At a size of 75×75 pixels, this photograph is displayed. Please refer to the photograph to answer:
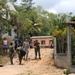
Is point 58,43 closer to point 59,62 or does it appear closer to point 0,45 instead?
point 59,62

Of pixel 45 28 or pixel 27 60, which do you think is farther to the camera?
pixel 45 28

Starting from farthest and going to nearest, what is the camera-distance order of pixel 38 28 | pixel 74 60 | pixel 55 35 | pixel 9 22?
pixel 38 28 < pixel 9 22 < pixel 55 35 < pixel 74 60

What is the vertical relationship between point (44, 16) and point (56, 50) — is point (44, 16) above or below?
above

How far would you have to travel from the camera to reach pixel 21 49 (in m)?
22.9

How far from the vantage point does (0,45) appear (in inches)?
1164

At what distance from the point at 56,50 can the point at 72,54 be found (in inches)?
60.8

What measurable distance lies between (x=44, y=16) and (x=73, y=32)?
2383 inches

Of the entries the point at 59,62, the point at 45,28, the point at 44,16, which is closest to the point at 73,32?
the point at 59,62

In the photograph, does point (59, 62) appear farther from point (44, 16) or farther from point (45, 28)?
point (44, 16)

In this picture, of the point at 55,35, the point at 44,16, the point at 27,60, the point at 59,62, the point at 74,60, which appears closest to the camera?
the point at 74,60

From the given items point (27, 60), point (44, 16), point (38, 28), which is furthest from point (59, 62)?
point (44, 16)

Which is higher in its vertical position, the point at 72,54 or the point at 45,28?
the point at 45,28

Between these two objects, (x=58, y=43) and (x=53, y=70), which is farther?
(x=58, y=43)

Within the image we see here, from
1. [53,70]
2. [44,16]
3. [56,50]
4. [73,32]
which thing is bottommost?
[53,70]
